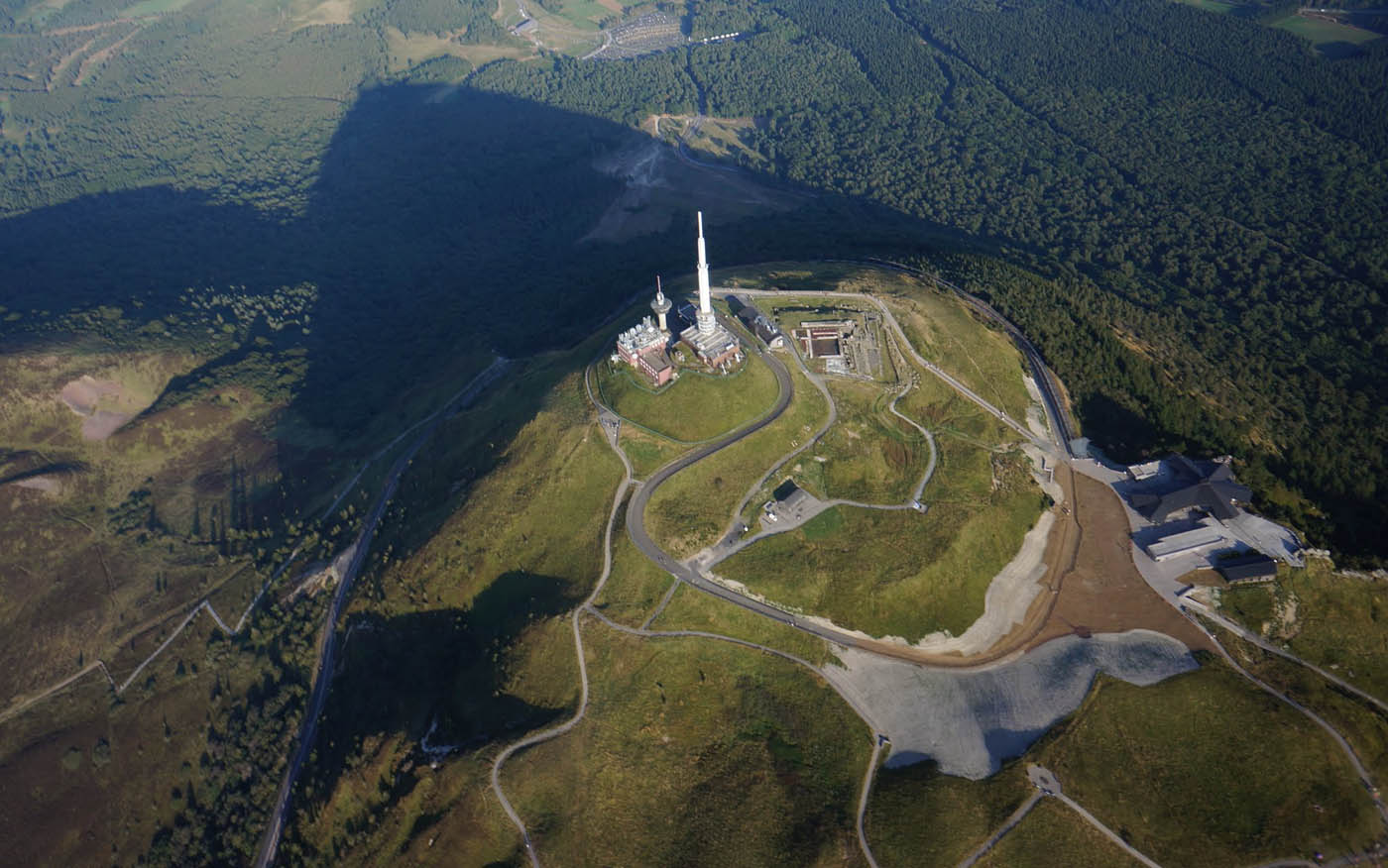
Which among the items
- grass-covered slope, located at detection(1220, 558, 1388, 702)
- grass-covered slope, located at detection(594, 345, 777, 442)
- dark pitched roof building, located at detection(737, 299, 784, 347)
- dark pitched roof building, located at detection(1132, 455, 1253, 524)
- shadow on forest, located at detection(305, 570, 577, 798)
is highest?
dark pitched roof building, located at detection(737, 299, 784, 347)

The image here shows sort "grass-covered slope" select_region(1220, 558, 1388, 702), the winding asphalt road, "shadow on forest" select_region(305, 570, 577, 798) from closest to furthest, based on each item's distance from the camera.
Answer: "grass-covered slope" select_region(1220, 558, 1388, 702), "shadow on forest" select_region(305, 570, 577, 798), the winding asphalt road

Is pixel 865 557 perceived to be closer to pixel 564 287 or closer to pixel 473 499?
pixel 473 499

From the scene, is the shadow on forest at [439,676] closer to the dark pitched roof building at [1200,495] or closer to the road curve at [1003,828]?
the road curve at [1003,828]

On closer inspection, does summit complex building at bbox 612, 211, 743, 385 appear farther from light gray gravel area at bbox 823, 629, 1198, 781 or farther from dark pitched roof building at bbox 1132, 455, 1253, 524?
dark pitched roof building at bbox 1132, 455, 1253, 524

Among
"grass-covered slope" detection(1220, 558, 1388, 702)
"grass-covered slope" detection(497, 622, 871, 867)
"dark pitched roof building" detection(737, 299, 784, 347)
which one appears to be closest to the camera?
"grass-covered slope" detection(497, 622, 871, 867)

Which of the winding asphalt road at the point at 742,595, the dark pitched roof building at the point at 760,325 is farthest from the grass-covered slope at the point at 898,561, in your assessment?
the dark pitched roof building at the point at 760,325

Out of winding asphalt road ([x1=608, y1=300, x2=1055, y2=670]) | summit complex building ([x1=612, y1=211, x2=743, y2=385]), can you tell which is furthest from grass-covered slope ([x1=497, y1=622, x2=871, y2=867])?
summit complex building ([x1=612, y1=211, x2=743, y2=385])

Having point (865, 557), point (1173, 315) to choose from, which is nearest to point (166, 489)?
point (865, 557)
